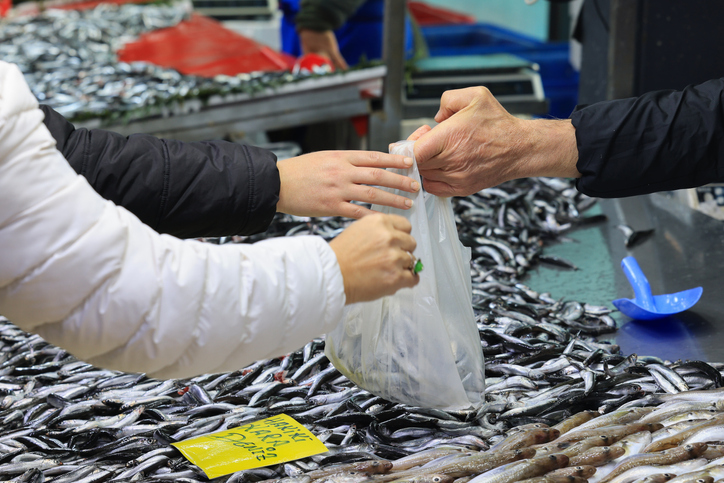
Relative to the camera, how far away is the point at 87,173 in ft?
6.19

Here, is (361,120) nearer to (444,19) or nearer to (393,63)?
(393,63)

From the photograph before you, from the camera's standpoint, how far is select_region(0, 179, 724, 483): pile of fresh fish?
157cm

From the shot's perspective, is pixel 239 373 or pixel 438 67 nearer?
pixel 239 373

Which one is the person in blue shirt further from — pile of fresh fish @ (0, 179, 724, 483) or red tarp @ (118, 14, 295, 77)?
pile of fresh fish @ (0, 179, 724, 483)

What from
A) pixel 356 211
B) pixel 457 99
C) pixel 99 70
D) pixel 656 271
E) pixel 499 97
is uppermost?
pixel 457 99

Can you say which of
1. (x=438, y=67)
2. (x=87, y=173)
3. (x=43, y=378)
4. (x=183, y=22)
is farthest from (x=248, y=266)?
(x=183, y=22)

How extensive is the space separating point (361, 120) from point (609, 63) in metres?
1.88

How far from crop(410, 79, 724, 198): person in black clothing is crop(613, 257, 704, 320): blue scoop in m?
0.47

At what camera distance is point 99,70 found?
594cm

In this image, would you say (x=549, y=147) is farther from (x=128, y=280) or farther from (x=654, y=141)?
(x=128, y=280)

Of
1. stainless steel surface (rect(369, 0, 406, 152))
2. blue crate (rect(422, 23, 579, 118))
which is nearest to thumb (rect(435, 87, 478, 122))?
stainless steel surface (rect(369, 0, 406, 152))

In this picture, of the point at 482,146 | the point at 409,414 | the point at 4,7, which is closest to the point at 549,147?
the point at 482,146

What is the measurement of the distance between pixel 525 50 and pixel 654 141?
22.4 ft

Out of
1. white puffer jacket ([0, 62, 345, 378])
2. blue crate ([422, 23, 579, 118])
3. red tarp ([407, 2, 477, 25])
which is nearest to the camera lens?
white puffer jacket ([0, 62, 345, 378])
